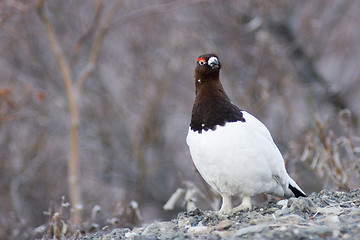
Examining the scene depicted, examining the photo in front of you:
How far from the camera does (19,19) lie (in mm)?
12539

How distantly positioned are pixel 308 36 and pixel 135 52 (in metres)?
3.45

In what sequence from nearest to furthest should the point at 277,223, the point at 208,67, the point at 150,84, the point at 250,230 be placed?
the point at 250,230 < the point at 277,223 < the point at 208,67 < the point at 150,84

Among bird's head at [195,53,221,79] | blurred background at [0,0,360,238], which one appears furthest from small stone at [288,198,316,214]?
blurred background at [0,0,360,238]

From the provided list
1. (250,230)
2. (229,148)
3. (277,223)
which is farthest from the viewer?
(229,148)

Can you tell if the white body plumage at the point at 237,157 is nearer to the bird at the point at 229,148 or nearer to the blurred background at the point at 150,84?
the bird at the point at 229,148

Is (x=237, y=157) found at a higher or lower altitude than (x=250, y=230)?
higher

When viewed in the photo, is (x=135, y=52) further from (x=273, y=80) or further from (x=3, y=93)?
(x=3, y=93)

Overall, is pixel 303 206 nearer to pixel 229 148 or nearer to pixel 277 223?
pixel 277 223

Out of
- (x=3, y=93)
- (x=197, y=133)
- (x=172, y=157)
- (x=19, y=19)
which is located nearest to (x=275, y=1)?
(x=172, y=157)

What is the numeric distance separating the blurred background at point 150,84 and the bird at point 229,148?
5713 millimetres

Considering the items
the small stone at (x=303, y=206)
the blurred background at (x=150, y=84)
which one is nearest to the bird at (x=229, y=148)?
the small stone at (x=303, y=206)

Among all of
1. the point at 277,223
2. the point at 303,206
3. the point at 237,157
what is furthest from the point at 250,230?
the point at 237,157

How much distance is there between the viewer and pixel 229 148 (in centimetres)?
494

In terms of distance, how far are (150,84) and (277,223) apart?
8943 mm
